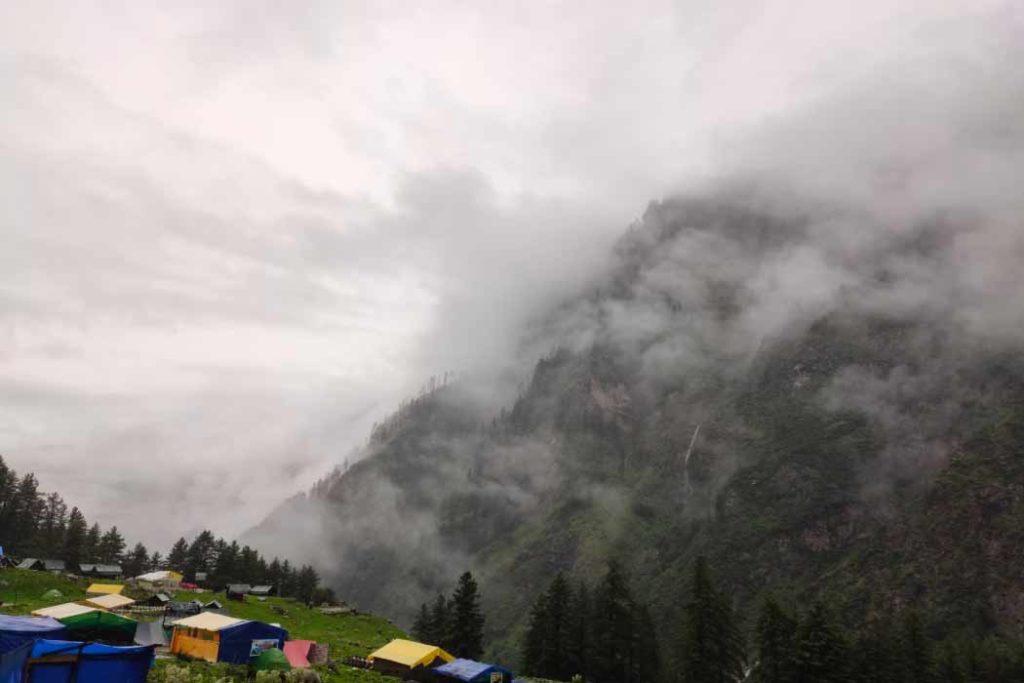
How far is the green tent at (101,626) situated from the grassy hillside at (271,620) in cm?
334

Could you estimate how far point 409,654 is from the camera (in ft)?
181

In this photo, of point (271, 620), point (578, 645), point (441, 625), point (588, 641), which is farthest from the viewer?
point (441, 625)

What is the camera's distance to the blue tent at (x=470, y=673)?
167 feet

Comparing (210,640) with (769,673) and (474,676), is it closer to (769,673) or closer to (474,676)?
(474,676)

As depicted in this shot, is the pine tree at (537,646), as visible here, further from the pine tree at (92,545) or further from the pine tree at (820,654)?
the pine tree at (92,545)

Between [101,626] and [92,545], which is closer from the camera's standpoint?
[101,626]

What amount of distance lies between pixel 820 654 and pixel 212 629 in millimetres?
59859

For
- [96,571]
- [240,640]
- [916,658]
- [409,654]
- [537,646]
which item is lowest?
[537,646]

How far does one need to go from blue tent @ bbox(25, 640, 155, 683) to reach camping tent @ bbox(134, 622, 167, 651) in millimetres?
21487

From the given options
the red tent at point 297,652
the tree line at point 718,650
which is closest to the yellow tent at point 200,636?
the red tent at point 297,652

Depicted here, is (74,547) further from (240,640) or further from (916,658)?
(916,658)

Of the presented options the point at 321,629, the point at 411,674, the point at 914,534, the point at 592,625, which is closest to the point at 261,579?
the point at 321,629

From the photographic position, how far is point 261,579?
14750 cm

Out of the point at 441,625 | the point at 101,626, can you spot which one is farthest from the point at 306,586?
the point at 101,626
